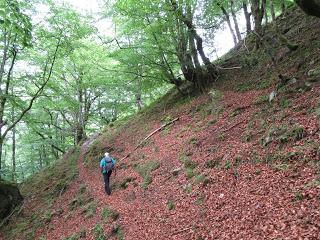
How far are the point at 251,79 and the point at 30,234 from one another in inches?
465

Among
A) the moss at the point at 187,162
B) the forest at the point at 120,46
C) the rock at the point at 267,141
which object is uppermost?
the forest at the point at 120,46

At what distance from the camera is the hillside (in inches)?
241

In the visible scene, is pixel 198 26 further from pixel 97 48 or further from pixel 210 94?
pixel 97 48

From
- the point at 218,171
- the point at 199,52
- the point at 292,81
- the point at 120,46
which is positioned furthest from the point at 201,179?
the point at 120,46

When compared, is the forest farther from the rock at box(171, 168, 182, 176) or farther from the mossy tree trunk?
the rock at box(171, 168, 182, 176)

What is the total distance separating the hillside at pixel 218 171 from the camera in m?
6.12

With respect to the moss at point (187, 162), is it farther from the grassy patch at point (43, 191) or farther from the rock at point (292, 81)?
the grassy patch at point (43, 191)

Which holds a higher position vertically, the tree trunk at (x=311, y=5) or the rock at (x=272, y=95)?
the tree trunk at (x=311, y=5)

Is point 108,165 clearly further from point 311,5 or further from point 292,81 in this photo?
point 311,5

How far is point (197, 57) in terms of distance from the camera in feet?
52.6

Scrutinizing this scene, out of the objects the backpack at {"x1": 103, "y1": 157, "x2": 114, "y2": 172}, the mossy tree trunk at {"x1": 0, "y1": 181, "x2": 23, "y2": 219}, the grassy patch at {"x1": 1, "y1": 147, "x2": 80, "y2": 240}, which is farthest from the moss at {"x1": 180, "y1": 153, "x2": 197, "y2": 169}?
the mossy tree trunk at {"x1": 0, "y1": 181, "x2": 23, "y2": 219}

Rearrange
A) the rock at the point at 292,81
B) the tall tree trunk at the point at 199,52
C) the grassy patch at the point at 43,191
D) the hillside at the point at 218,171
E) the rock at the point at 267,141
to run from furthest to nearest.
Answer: the tall tree trunk at the point at 199,52, the grassy patch at the point at 43,191, the rock at the point at 292,81, the rock at the point at 267,141, the hillside at the point at 218,171

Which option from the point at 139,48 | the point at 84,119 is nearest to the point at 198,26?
the point at 139,48

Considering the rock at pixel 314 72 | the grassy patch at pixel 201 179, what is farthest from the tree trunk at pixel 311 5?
the grassy patch at pixel 201 179
